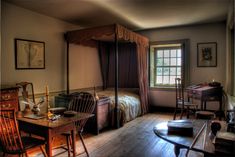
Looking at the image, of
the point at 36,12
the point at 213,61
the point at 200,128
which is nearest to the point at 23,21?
the point at 36,12

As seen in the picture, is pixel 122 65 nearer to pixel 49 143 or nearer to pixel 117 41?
pixel 117 41

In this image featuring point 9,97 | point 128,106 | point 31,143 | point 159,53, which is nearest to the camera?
point 31,143

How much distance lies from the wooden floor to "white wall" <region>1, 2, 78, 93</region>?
4.86ft

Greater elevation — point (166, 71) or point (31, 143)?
point (166, 71)

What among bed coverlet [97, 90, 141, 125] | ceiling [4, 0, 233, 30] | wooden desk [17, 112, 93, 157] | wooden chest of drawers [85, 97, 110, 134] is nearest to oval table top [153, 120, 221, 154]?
wooden desk [17, 112, 93, 157]

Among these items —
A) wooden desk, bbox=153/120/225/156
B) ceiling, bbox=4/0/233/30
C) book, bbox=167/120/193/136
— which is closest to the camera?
wooden desk, bbox=153/120/225/156

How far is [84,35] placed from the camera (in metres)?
4.46

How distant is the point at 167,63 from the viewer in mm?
6016

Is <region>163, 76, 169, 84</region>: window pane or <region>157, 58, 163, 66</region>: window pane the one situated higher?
<region>157, 58, 163, 66</region>: window pane

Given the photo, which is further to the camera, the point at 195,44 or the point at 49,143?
the point at 195,44

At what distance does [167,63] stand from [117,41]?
213cm

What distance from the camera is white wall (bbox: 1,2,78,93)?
12.0 feet

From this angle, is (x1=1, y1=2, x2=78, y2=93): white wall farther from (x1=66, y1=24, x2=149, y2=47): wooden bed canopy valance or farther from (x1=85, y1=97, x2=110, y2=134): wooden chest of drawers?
(x1=85, y1=97, x2=110, y2=134): wooden chest of drawers

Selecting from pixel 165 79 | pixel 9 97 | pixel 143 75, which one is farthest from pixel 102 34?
pixel 165 79
